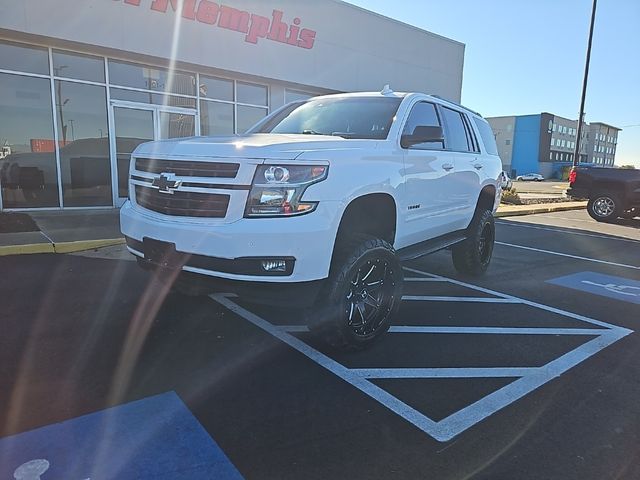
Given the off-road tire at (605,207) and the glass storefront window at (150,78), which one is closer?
the glass storefront window at (150,78)

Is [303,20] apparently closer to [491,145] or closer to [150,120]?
[150,120]

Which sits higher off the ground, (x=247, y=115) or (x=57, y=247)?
(x=247, y=115)

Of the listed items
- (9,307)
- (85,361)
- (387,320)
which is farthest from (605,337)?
(9,307)

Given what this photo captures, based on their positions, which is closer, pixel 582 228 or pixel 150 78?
pixel 150 78

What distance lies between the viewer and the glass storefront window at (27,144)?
9.98 meters

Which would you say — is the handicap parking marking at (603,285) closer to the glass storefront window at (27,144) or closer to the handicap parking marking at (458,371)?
the handicap parking marking at (458,371)

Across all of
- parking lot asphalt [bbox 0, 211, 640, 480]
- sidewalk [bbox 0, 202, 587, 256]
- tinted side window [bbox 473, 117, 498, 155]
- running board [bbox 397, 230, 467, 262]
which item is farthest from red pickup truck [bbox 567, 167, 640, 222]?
sidewalk [bbox 0, 202, 587, 256]

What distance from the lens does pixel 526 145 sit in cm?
7762

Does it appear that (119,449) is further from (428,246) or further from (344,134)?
(428,246)

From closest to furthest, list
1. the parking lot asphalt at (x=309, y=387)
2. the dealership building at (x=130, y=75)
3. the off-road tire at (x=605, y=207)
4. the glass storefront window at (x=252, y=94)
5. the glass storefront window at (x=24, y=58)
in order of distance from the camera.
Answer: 1. the parking lot asphalt at (x=309, y=387)
2. the glass storefront window at (x=24, y=58)
3. the dealership building at (x=130, y=75)
4. the glass storefront window at (x=252, y=94)
5. the off-road tire at (x=605, y=207)

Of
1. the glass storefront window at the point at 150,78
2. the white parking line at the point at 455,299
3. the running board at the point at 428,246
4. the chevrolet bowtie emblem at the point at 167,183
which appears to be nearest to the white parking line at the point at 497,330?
the running board at the point at 428,246

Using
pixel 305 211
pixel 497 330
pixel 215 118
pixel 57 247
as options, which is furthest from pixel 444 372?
pixel 215 118

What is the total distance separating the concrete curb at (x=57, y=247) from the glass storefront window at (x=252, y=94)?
7160 millimetres

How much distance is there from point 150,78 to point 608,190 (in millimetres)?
13653
